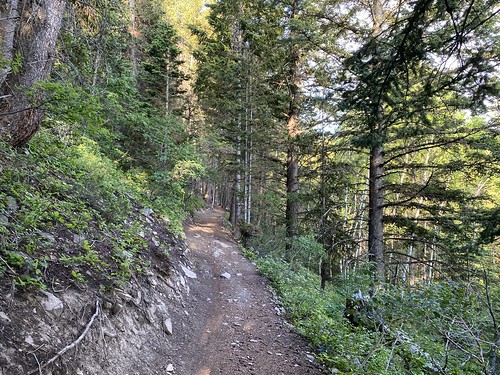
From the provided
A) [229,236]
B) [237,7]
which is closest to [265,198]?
[229,236]

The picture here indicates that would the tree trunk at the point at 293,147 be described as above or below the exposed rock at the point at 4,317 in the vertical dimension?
above

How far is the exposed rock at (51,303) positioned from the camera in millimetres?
2814

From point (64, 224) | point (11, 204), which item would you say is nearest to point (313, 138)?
point (64, 224)

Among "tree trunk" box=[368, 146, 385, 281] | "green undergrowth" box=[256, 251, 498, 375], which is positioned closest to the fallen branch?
"green undergrowth" box=[256, 251, 498, 375]

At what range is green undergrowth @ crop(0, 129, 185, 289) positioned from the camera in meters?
2.95

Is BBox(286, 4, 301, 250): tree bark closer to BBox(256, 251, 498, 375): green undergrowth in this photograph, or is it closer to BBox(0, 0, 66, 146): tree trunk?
BBox(256, 251, 498, 375): green undergrowth

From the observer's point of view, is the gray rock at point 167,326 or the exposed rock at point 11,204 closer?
the exposed rock at point 11,204

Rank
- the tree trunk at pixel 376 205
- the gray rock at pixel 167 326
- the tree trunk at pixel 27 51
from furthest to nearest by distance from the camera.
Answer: the tree trunk at pixel 376 205
the gray rock at pixel 167 326
the tree trunk at pixel 27 51

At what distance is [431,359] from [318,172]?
7.79 m

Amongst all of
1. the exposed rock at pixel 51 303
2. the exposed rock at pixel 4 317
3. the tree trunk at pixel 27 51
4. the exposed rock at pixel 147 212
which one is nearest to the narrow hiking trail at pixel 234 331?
the exposed rock at pixel 147 212

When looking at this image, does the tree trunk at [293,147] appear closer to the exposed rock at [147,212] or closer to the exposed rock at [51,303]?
the exposed rock at [147,212]

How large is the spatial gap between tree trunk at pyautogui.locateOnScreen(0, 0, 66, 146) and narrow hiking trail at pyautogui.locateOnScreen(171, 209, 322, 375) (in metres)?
4.32

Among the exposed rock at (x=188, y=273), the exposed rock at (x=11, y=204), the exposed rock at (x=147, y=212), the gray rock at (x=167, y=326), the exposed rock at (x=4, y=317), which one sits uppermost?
the exposed rock at (x=11, y=204)

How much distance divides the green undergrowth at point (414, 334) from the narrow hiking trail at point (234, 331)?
0.51m
